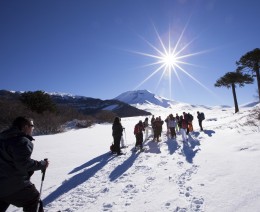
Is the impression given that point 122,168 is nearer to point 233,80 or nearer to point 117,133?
point 117,133

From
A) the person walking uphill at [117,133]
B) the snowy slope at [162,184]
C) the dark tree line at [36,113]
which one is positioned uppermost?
the dark tree line at [36,113]

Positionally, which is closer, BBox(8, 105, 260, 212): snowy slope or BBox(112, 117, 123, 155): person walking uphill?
BBox(8, 105, 260, 212): snowy slope

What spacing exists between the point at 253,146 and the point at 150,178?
447cm


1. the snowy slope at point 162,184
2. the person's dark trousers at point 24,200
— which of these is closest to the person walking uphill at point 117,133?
the snowy slope at point 162,184

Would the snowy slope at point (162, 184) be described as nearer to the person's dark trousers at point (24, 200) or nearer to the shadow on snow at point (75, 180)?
the shadow on snow at point (75, 180)

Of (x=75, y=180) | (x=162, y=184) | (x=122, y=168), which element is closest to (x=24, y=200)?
(x=162, y=184)

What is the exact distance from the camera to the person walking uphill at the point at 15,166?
3.58 m

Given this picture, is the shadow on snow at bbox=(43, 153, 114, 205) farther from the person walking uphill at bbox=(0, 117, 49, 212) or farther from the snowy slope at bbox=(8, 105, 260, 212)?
the person walking uphill at bbox=(0, 117, 49, 212)

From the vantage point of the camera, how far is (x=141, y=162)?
998 cm

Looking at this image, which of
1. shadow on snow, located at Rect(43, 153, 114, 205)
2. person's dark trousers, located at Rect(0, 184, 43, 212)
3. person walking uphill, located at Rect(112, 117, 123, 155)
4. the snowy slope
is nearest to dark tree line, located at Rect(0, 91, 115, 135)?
person walking uphill, located at Rect(112, 117, 123, 155)

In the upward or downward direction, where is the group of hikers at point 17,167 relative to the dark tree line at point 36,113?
downward

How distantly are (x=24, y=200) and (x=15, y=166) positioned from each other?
1.98ft

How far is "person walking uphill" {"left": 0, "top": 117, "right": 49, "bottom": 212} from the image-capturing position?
3578 millimetres

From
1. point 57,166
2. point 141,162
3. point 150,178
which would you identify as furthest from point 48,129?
point 150,178
